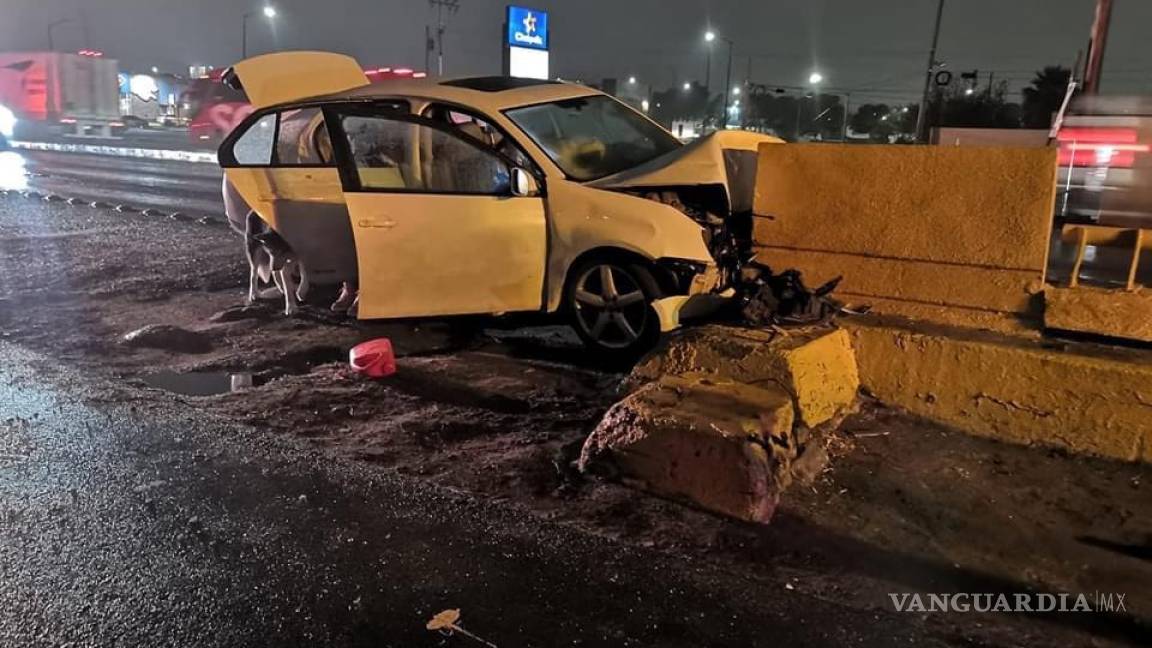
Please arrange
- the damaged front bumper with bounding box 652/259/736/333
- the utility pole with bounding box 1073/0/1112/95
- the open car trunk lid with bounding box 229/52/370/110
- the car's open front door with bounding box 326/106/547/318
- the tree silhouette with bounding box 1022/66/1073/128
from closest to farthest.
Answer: the damaged front bumper with bounding box 652/259/736/333
the car's open front door with bounding box 326/106/547/318
the open car trunk lid with bounding box 229/52/370/110
the utility pole with bounding box 1073/0/1112/95
the tree silhouette with bounding box 1022/66/1073/128

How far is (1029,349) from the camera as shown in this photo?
4516mm

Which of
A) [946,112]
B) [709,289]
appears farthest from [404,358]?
[946,112]

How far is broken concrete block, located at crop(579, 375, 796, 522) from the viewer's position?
3.75 meters

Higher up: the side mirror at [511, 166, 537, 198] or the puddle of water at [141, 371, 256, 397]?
the side mirror at [511, 166, 537, 198]

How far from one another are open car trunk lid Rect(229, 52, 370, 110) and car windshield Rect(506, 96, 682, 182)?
207cm

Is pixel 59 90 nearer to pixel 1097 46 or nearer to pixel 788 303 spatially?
pixel 1097 46

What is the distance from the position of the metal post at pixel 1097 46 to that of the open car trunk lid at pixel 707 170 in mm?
4926

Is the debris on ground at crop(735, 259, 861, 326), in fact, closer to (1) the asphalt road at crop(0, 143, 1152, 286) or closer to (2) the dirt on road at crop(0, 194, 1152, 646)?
(2) the dirt on road at crop(0, 194, 1152, 646)

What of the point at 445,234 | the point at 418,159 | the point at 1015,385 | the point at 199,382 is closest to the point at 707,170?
the point at 445,234

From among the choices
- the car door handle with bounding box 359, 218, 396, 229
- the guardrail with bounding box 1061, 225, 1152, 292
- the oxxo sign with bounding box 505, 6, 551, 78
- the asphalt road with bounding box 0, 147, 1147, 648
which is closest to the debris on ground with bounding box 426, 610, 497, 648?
the asphalt road with bounding box 0, 147, 1147, 648

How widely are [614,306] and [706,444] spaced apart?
2083mm

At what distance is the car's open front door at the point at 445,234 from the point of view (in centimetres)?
584

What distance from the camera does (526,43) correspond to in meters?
19.6

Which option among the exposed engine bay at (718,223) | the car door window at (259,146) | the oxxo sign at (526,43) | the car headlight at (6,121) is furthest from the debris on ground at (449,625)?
the car headlight at (6,121)
